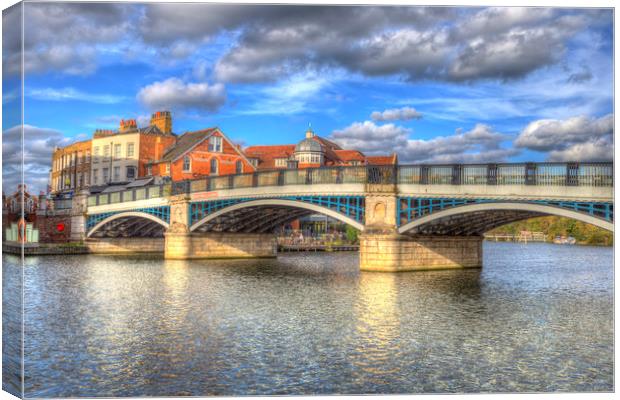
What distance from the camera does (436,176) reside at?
37.6m

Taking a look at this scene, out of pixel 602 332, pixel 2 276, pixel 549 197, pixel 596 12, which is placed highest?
pixel 596 12

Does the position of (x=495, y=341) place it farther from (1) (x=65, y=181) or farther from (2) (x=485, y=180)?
(1) (x=65, y=181)

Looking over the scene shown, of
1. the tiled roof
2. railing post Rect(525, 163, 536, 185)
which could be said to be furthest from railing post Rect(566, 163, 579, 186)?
the tiled roof

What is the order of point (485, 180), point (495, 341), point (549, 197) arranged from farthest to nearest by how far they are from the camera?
point (485, 180)
point (549, 197)
point (495, 341)

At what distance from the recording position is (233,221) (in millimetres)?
57062

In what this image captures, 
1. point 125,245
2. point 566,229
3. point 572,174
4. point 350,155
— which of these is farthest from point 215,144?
point 566,229

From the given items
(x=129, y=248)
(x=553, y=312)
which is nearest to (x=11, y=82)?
(x=553, y=312)

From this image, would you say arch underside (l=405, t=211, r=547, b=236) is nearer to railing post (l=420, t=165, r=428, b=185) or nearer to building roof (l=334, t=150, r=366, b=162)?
railing post (l=420, t=165, r=428, b=185)

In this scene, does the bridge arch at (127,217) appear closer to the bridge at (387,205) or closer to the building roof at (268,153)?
the bridge at (387,205)

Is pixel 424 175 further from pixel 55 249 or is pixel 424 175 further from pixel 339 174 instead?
pixel 55 249

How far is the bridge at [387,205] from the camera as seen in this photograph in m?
32.4

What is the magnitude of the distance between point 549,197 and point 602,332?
1204cm

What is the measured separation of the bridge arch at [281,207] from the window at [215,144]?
684 inches

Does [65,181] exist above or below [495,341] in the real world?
above
